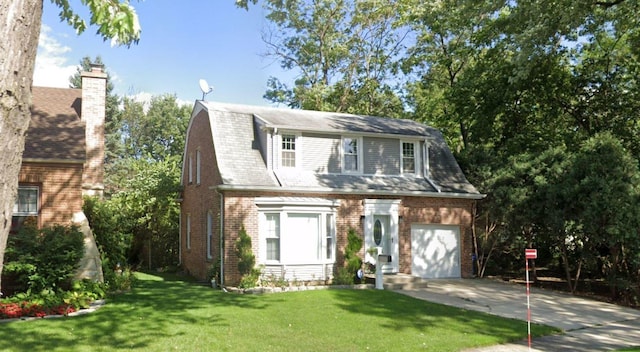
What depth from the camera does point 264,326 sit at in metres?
10.9

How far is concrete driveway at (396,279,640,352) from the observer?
10842mm

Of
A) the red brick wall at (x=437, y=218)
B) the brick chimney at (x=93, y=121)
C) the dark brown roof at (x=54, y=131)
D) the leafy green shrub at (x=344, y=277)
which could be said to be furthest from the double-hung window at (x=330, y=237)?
the brick chimney at (x=93, y=121)

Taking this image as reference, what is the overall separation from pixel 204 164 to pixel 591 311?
1475 cm

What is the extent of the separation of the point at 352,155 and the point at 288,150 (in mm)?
2661

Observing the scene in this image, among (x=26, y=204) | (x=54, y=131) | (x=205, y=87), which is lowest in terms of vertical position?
(x=26, y=204)

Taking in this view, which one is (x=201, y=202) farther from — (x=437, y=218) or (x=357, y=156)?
(x=437, y=218)

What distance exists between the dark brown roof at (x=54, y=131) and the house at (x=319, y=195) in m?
4.56

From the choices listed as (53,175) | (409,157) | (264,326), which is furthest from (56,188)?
(409,157)

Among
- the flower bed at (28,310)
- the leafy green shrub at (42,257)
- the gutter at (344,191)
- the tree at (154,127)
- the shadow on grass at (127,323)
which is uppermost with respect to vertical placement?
the tree at (154,127)

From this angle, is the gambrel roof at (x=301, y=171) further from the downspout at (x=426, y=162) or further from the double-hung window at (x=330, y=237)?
the double-hung window at (x=330, y=237)

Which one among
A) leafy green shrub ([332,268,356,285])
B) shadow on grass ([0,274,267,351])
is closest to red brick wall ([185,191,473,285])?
leafy green shrub ([332,268,356,285])

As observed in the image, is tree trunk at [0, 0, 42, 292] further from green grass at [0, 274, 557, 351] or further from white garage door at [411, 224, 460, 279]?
white garage door at [411, 224, 460, 279]

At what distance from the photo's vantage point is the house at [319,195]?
1769 cm

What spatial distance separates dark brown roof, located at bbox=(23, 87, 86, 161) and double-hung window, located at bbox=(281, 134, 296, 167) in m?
6.77
